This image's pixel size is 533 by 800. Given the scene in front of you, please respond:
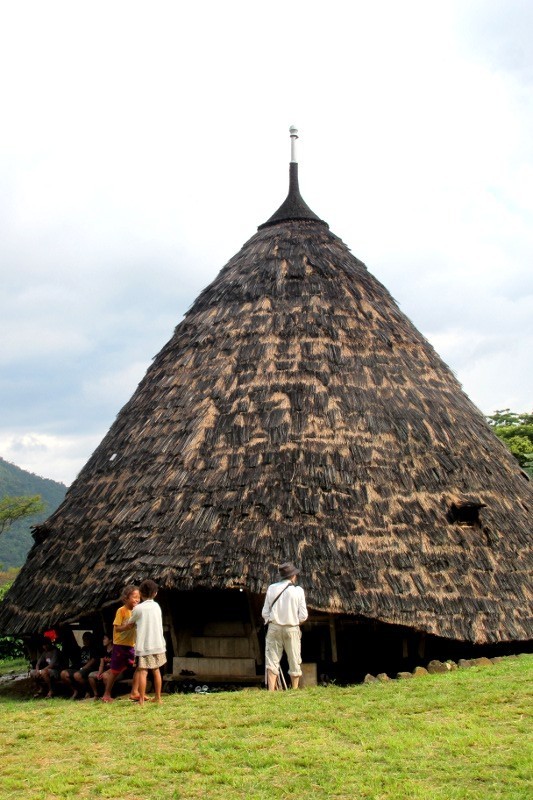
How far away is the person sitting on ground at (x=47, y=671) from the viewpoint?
12.4 metres

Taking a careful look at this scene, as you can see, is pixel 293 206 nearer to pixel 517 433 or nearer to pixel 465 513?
pixel 465 513

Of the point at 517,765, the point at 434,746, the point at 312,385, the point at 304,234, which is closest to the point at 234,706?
the point at 434,746

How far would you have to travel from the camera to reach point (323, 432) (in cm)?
1297

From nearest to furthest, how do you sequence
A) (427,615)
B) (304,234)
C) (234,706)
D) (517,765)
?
(517,765)
(234,706)
(427,615)
(304,234)

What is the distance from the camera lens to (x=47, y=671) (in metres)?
12.4

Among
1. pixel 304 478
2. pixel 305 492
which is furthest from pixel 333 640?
pixel 304 478

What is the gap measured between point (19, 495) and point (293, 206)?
8688cm

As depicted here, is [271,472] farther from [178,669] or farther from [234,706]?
[234,706]

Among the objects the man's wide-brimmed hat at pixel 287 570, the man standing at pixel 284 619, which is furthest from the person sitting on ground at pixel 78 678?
the man's wide-brimmed hat at pixel 287 570

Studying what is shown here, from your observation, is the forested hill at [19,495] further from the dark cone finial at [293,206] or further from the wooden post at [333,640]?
the wooden post at [333,640]

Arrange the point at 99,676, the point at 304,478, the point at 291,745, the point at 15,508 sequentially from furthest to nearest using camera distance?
the point at 15,508 → the point at 304,478 → the point at 99,676 → the point at 291,745

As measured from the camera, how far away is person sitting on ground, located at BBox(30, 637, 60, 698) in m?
12.4

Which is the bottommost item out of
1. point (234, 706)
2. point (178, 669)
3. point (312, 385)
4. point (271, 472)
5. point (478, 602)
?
point (234, 706)

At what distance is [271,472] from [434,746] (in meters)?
5.82
